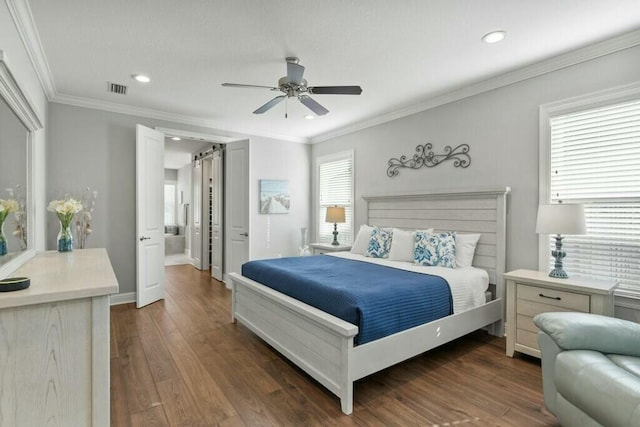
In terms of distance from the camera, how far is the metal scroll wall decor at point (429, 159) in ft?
12.2

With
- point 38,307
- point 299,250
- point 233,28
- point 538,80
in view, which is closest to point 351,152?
point 299,250

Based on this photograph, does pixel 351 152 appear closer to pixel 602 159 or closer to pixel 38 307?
pixel 602 159

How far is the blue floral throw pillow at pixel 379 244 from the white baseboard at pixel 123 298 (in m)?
3.26

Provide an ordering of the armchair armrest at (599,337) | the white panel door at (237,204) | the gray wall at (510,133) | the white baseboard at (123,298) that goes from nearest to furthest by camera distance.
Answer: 1. the armchair armrest at (599,337)
2. the gray wall at (510,133)
3. the white baseboard at (123,298)
4. the white panel door at (237,204)

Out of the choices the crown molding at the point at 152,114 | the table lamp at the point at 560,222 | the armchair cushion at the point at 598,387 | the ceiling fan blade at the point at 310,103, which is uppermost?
the crown molding at the point at 152,114

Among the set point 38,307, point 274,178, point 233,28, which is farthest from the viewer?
point 274,178

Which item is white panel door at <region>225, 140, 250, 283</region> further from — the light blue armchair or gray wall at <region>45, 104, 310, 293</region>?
the light blue armchair

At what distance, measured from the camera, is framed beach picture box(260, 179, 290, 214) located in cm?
557

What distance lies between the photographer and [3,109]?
69.2 inches

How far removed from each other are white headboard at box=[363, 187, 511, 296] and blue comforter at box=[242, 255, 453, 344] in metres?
0.89

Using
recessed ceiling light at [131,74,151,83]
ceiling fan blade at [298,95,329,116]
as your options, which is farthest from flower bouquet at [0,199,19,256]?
ceiling fan blade at [298,95,329,116]

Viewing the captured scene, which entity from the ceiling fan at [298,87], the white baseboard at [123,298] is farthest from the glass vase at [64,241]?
the white baseboard at [123,298]

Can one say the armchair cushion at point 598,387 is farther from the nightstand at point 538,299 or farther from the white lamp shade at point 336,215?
the white lamp shade at point 336,215

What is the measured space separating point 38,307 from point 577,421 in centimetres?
260
